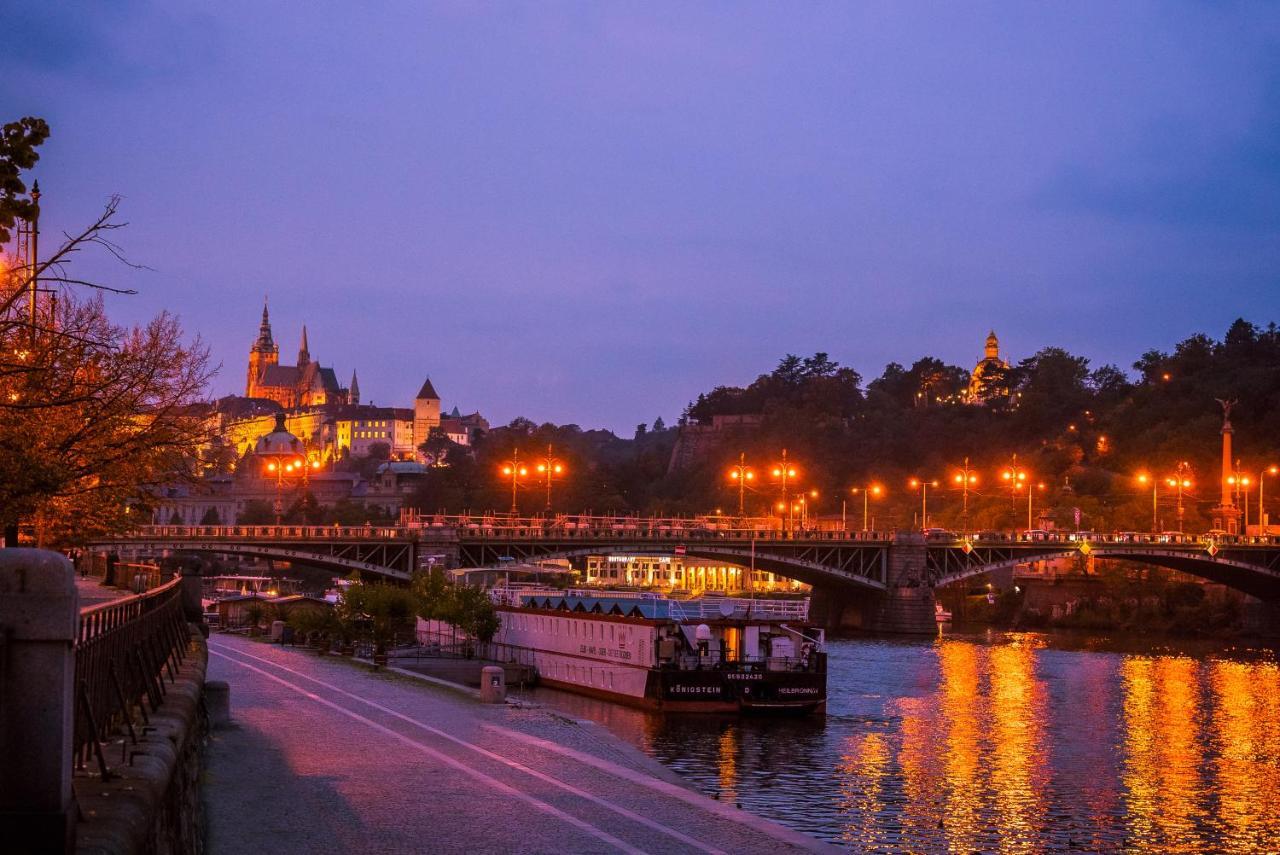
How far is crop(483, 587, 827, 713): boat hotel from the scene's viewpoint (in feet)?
177

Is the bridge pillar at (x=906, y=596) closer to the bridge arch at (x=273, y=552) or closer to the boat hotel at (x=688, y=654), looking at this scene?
the bridge arch at (x=273, y=552)

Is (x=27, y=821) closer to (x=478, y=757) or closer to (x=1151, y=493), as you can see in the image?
(x=478, y=757)

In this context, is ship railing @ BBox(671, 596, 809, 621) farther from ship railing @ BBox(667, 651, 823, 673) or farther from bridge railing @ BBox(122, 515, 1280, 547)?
bridge railing @ BBox(122, 515, 1280, 547)

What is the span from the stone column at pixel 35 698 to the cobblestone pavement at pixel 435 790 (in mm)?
9450

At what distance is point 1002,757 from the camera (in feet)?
144

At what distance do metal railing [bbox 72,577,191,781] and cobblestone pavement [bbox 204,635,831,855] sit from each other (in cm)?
270

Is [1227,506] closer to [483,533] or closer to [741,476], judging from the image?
[741,476]

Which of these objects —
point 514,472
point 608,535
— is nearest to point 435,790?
point 608,535

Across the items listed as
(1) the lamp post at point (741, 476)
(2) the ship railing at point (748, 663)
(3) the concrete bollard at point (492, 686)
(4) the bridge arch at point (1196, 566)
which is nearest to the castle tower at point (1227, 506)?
(4) the bridge arch at point (1196, 566)

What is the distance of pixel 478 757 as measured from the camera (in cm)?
2756

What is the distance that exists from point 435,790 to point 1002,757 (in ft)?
83.3

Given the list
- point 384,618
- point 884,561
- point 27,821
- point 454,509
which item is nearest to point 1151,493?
point 884,561

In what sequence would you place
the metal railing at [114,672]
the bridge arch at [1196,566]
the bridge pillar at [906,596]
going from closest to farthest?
the metal railing at [114,672] < the bridge pillar at [906,596] < the bridge arch at [1196,566]

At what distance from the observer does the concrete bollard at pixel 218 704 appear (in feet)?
97.0
